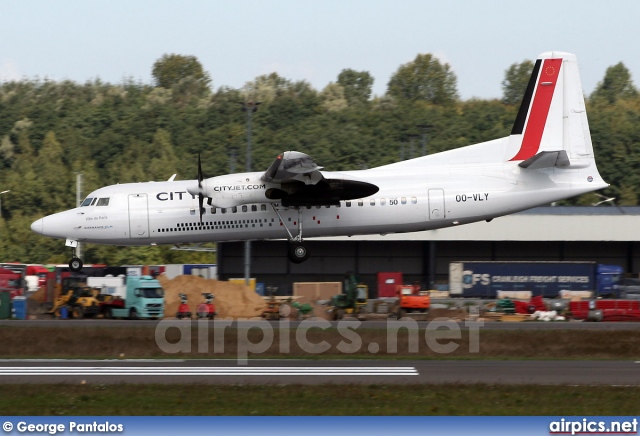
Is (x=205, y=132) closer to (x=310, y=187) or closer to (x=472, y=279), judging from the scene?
(x=472, y=279)

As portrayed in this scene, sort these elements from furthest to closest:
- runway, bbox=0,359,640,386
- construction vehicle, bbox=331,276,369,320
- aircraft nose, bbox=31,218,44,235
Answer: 1. construction vehicle, bbox=331,276,369,320
2. aircraft nose, bbox=31,218,44,235
3. runway, bbox=0,359,640,386

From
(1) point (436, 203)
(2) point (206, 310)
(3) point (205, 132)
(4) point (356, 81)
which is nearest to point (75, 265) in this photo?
(2) point (206, 310)

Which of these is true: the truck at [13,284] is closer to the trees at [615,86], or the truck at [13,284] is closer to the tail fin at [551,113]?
the tail fin at [551,113]

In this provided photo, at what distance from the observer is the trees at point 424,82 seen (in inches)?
4695

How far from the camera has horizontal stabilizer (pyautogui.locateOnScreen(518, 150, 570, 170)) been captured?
88.7 ft

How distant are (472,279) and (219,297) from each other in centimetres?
1586

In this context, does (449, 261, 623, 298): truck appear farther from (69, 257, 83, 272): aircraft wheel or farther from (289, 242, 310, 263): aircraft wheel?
(69, 257, 83, 272): aircraft wheel

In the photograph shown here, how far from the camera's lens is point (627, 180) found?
79062mm

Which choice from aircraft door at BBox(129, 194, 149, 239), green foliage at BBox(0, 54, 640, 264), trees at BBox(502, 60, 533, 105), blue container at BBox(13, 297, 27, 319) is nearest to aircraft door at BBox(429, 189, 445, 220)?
aircraft door at BBox(129, 194, 149, 239)

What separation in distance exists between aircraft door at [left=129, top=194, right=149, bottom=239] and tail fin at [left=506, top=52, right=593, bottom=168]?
1201 cm

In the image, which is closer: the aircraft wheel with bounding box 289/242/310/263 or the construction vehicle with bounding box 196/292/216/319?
the aircraft wheel with bounding box 289/242/310/263

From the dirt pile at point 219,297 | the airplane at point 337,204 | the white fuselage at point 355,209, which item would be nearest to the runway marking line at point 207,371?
the airplane at point 337,204

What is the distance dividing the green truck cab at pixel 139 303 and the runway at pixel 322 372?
10.3 meters

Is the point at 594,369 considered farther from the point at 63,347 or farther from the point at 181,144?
the point at 181,144
